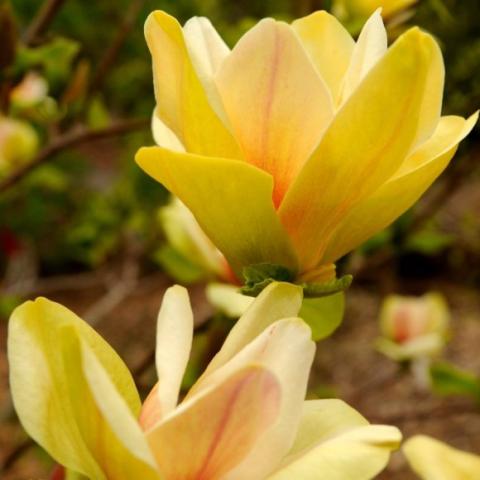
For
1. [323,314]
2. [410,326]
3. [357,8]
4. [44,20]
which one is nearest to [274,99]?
[323,314]

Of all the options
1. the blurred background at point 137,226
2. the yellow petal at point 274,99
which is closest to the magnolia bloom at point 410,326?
the blurred background at point 137,226

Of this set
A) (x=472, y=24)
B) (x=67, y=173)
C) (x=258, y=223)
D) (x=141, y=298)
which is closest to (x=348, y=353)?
(x=141, y=298)

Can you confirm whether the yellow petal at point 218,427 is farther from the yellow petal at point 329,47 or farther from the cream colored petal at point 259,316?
the yellow petal at point 329,47

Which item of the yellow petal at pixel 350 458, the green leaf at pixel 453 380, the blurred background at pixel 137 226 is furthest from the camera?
the blurred background at pixel 137 226

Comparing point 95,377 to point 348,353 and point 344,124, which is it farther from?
point 348,353

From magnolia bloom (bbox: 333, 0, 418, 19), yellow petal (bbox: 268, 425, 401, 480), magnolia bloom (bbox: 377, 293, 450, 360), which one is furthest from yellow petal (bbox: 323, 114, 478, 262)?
magnolia bloom (bbox: 377, 293, 450, 360)

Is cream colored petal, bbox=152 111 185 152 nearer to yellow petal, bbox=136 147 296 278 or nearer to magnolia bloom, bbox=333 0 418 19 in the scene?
yellow petal, bbox=136 147 296 278

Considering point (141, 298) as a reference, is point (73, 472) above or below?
above
